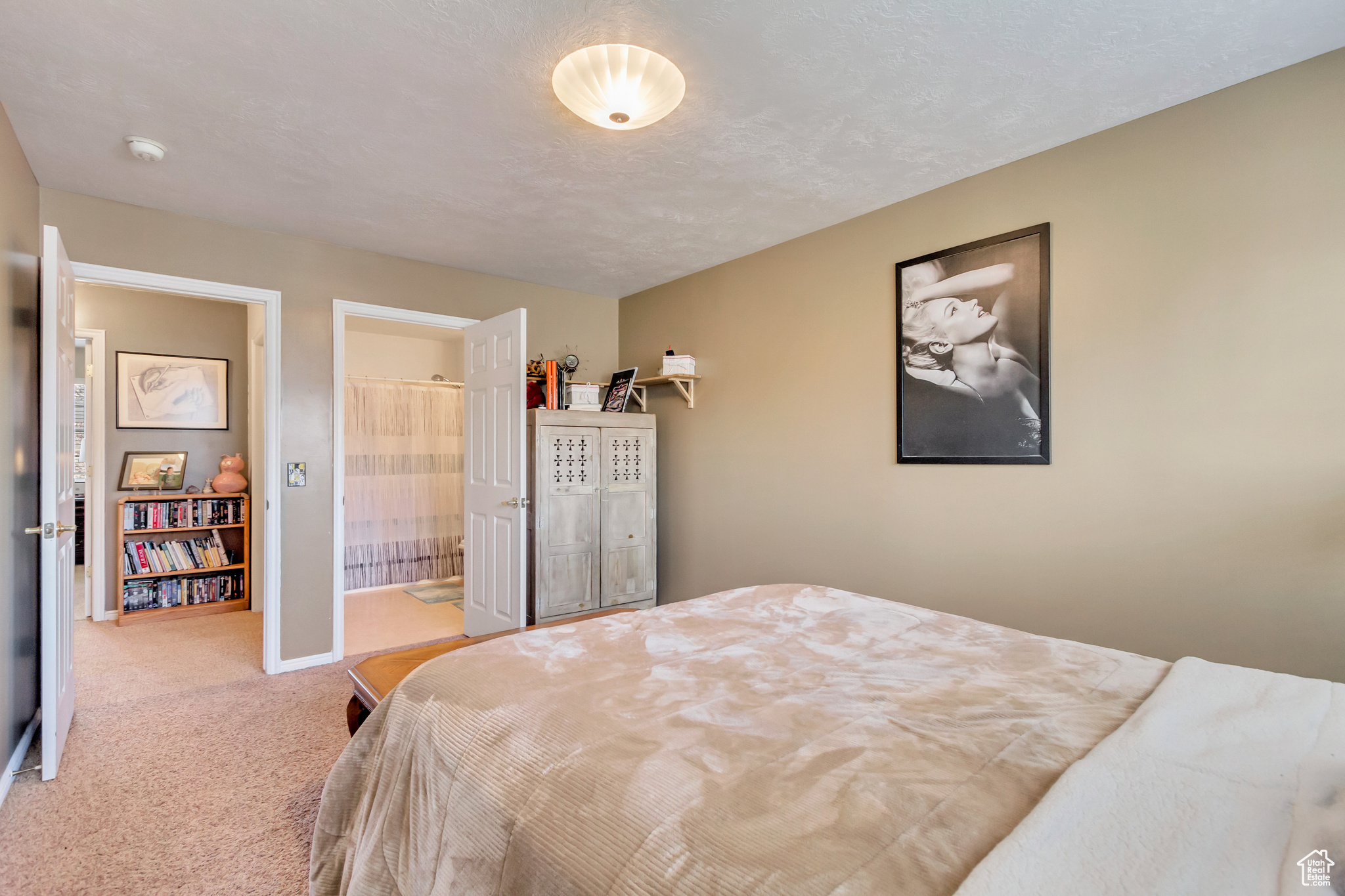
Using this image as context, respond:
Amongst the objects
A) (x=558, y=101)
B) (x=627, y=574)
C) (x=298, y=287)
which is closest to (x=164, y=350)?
(x=298, y=287)

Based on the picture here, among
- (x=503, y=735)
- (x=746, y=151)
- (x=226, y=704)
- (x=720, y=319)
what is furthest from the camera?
(x=720, y=319)

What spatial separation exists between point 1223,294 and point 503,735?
8.52 ft

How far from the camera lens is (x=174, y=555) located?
15.2 feet

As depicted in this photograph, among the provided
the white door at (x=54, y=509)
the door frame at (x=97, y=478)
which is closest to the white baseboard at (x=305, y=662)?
the white door at (x=54, y=509)

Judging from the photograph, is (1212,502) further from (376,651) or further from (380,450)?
(380,450)

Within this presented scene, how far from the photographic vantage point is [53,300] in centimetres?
231

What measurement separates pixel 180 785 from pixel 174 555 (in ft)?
10.1

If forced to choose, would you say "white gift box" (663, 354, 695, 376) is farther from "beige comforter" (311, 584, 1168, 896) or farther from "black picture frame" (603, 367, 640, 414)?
"beige comforter" (311, 584, 1168, 896)

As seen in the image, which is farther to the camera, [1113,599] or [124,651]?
[124,651]

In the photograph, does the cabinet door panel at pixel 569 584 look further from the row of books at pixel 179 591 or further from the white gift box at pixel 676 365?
the row of books at pixel 179 591

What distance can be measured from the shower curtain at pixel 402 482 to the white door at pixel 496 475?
1.91 metres

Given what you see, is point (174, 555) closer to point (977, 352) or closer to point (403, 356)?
point (403, 356)

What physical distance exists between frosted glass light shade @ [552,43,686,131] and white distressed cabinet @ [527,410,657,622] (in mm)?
2163

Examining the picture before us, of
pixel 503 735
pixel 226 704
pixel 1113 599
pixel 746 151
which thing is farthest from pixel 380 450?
pixel 1113 599
